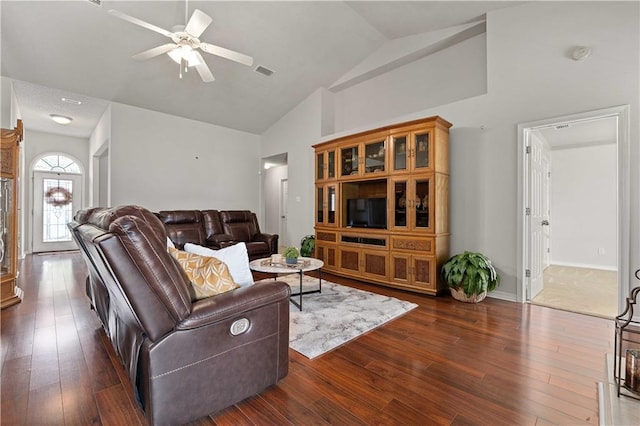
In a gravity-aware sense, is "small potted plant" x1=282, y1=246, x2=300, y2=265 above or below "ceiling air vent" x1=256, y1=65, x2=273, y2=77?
below

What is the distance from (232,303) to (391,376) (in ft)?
3.91

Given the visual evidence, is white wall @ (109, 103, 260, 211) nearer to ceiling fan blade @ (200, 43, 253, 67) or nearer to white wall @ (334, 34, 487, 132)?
white wall @ (334, 34, 487, 132)

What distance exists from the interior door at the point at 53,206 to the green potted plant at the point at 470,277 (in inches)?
361

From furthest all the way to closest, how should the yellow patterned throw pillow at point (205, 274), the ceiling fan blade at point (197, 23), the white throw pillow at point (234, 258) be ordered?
the ceiling fan blade at point (197, 23), the white throw pillow at point (234, 258), the yellow patterned throw pillow at point (205, 274)

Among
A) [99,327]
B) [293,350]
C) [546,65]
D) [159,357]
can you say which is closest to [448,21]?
[546,65]

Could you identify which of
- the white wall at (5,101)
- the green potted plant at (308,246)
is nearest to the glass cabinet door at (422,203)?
the green potted plant at (308,246)

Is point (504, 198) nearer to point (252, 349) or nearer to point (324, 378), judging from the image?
point (324, 378)

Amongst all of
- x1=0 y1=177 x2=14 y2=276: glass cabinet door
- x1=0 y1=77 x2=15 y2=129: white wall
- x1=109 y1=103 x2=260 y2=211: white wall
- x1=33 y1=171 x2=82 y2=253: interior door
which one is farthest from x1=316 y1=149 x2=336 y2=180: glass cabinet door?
x1=33 y1=171 x2=82 y2=253: interior door

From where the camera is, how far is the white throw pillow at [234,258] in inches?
78.1

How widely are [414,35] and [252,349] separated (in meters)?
5.00

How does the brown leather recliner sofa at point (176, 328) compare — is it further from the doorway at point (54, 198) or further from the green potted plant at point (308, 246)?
the doorway at point (54, 198)

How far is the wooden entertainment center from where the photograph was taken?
375 cm

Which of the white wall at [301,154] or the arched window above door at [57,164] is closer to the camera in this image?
the white wall at [301,154]

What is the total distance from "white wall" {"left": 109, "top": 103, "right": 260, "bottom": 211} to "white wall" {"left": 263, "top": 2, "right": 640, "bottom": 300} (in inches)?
157
